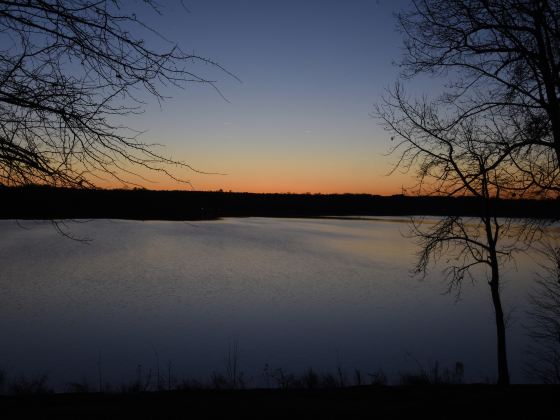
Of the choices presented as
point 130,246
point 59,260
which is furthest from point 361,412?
point 130,246

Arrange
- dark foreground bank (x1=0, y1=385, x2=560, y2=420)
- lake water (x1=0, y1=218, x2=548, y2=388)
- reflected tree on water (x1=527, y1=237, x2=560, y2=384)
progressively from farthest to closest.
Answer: lake water (x1=0, y1=218, x2=548, y2=388)
reflected tree on water (x1=527, y1=237, x2=560, y2=384)
dark foreground bank (x1=0, y1=385, x2=560, y2=420)

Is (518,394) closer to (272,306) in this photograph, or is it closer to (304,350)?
(304,350)

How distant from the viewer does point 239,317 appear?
73.9 ft

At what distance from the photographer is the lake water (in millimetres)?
15727

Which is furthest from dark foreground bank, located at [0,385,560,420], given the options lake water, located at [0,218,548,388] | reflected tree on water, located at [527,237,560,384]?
reflected tree on water, located at [527,237,560,384]

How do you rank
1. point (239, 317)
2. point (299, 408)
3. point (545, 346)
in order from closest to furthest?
point (299, 408)
point (545, 346)
point (239, 317)

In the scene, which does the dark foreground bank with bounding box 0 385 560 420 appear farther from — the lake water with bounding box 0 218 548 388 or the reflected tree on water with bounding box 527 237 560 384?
the reflected tree on water with bounding box 527 237 560 384

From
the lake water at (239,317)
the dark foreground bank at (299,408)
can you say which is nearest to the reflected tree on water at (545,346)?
the lake water at (239,317)

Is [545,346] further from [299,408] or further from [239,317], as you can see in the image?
[299,408]

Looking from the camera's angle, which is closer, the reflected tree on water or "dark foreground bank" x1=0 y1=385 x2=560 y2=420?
"dark foreground bank" x1=0 y1=385 x2=560 y2=420

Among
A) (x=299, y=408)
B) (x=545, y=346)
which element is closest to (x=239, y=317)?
(x=545, y=346)

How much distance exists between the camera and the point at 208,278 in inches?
1326

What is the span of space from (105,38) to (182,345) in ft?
53.0

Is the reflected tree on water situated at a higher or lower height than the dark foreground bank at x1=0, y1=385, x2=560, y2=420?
lower
